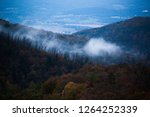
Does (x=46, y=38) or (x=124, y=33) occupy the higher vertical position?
(x=124, y=33)

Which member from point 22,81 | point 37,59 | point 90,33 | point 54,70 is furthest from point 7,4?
point 90,33

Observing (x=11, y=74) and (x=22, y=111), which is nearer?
(x=22, y=111)

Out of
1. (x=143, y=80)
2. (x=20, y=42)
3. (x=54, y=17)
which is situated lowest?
(x=20, y=42)

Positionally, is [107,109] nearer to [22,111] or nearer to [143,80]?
[22,111]

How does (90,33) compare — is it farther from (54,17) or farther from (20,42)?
(54,17)

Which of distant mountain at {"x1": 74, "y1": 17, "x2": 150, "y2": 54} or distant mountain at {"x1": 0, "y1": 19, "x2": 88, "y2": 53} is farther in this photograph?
distant mountain at {"x1": 74, "y1": 17, "x2": 150, "y2": 54}

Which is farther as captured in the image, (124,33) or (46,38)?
(124,33)

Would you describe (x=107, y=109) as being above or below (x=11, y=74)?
above

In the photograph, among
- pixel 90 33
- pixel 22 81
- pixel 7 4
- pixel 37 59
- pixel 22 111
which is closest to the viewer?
pixel 22 111

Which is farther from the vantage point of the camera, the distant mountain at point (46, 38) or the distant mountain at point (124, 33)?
the distant mountain at point (124, 33)

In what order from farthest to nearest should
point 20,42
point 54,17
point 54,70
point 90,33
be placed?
point 90,33, point 20,42, point 54,70, point 54,17
